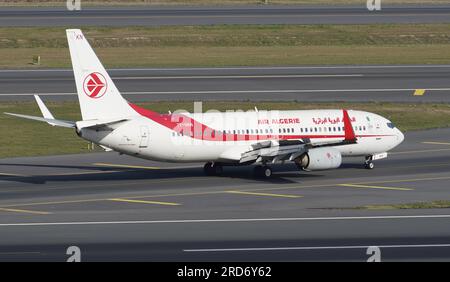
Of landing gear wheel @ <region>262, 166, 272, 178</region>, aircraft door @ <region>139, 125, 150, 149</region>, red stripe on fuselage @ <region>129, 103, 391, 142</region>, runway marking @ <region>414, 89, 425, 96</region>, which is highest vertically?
runway marking @ <region>414, 89, 425, 96</region>

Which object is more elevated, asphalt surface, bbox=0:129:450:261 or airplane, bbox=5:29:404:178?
airplane, bbox=5:29:404:178

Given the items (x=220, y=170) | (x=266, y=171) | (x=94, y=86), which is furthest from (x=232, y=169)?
(x=94, y=86)

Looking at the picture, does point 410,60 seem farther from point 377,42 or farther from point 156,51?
point 156,51

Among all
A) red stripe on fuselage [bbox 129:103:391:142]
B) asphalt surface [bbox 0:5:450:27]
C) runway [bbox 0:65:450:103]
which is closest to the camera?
red stripe on fuselage [bbox 129:103:391:142]

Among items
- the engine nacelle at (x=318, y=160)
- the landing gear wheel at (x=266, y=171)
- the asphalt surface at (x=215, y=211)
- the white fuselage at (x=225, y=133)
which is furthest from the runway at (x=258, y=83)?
the engine nacelle at (x=318, y=160)

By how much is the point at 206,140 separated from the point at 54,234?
1652cm

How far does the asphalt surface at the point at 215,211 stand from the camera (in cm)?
3762

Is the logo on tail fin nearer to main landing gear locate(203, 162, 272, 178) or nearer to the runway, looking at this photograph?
main landing gear locate(203, 162, 272, 178)

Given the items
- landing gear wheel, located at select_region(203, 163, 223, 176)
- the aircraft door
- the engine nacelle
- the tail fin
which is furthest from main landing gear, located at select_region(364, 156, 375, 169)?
the tail fin

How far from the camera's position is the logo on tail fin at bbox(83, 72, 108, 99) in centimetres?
5256

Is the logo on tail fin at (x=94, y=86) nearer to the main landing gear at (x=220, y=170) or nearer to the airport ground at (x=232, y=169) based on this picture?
the airport ground at (x=232, y=169)

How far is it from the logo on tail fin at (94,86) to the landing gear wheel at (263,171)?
35.4ft

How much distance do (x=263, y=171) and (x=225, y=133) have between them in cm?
348

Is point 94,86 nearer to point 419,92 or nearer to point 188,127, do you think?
point 188,127
